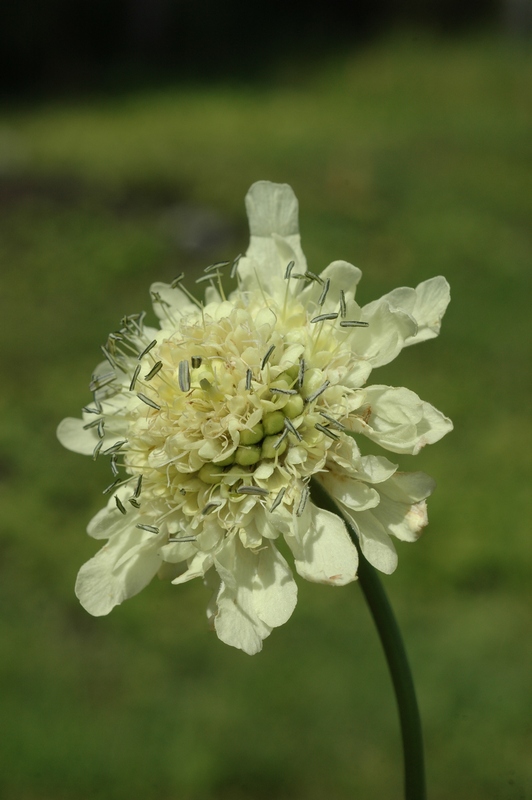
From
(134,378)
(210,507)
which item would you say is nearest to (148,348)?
(134,378)

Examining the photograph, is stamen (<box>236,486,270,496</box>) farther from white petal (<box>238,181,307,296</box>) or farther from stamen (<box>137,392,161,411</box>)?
white petal (<box>238,181,307,296</box>)

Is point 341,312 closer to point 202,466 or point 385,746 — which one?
point 202,466

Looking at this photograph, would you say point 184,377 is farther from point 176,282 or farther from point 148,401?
point 176,282

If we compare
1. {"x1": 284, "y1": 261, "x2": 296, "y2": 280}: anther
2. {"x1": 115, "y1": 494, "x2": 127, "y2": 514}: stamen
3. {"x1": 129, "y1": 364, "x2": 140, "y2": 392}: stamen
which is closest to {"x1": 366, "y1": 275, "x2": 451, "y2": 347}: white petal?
{"x1": 284, "y1": 261, "x2": 296, "y2": 280}: anther

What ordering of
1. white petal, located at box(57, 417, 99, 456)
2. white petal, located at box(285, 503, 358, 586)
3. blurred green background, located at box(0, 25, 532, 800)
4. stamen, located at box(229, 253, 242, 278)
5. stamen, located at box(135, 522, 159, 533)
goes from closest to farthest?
white petal, located at box(285, 503, 358, 586) < stamen, located at box(135, 522, 159, 533) < stamen, located at box(229, 253, 242, 278) < white petal, located at box(57, 417, 99, 456) < blurred green background, located at box(0, 25, 532, 800)

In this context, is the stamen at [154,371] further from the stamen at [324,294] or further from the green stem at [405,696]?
the green stem at [405,696]

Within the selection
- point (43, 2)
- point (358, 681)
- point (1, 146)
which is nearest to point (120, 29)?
point (43, 2)

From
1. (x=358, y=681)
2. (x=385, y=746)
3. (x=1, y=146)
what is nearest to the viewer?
(x=385, y=746)

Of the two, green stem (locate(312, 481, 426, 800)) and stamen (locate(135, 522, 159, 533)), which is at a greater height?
stamen (locate(135, 522, 159, 533))
